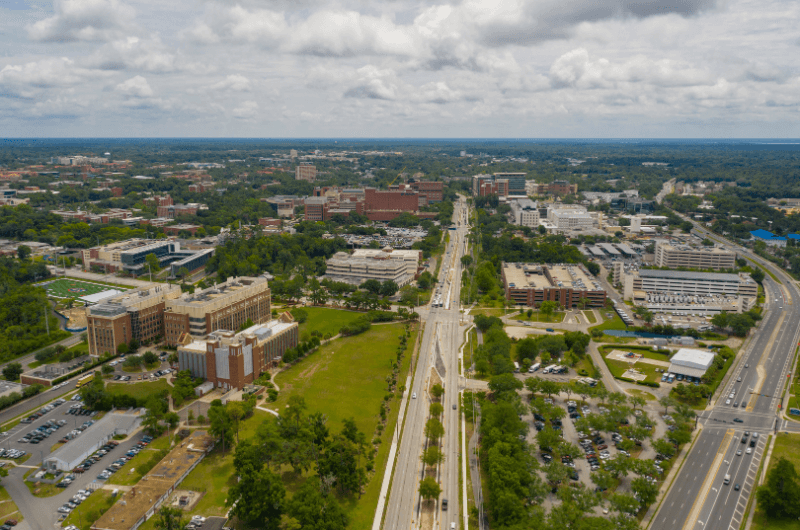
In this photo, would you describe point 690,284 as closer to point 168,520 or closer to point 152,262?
point 168,520

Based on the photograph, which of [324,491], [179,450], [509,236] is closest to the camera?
[324,491]

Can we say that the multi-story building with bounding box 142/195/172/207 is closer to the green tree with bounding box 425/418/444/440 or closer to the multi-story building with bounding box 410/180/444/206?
the multi-story building with bounding box 410/180/444/206

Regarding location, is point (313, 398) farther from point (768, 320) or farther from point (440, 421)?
point (768, 320)

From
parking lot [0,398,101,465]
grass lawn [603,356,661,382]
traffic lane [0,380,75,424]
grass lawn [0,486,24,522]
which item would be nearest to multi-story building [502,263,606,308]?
grass lawn [603,356,661,382]

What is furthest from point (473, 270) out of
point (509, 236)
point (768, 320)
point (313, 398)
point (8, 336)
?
point (8, 336)

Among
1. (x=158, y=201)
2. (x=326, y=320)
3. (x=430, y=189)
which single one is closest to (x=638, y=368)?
(x=326, y=320)

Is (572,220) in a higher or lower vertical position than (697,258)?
higher
